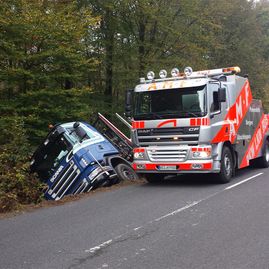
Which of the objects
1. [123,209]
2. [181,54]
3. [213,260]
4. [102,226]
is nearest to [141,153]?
[123,209]

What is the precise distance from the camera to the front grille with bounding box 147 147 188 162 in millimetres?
11172

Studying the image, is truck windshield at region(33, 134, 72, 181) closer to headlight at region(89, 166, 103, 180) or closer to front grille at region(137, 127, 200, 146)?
headlight at region(89, 166, 103, 180)

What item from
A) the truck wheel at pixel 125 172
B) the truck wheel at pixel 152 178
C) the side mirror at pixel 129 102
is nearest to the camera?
the side mirror at pixel 129 102

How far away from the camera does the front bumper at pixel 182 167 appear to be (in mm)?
10992

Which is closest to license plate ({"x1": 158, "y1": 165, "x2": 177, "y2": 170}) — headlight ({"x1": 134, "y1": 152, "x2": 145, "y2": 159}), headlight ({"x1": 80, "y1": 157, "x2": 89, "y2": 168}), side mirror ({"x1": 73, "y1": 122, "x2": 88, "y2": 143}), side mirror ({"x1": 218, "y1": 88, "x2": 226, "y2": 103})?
headlight ({"x1": 134, "y1": 152, "x2": 145, "y2": 159})

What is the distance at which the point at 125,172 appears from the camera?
12.9m

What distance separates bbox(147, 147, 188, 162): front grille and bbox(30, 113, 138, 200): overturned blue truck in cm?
119

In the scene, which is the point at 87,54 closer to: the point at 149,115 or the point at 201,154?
the point at 149,115

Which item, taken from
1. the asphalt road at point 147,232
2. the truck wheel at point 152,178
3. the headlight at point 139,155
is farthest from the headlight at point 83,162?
the truck wheel at point 152,178

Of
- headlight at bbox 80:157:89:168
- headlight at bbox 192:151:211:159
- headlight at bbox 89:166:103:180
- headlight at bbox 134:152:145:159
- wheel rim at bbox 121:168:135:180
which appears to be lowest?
wheel rim at bbox 121:168:135:180

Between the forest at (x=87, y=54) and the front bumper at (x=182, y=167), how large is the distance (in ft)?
9.15

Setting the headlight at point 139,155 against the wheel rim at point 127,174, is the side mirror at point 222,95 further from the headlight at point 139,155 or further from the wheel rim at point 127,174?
the wheel rim at point 127,174

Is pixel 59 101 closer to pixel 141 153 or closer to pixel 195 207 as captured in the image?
pixel 141 153

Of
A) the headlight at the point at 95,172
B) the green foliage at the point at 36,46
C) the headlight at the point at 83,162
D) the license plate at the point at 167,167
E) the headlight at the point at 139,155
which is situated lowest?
the headlight at the point at 95,172
